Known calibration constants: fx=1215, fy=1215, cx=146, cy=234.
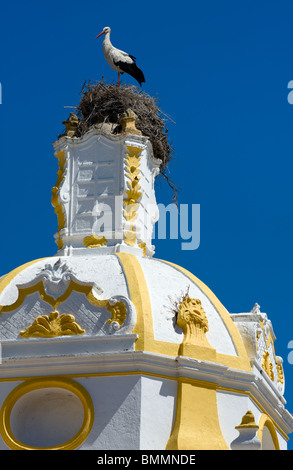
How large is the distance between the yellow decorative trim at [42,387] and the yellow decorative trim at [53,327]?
2.28 feet

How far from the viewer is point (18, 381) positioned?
57.3 feet

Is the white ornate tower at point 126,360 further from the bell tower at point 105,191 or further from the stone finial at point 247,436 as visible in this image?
the bell tower at point 105,191

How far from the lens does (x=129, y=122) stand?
20.6 m

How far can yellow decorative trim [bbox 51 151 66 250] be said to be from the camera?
20.3 metres

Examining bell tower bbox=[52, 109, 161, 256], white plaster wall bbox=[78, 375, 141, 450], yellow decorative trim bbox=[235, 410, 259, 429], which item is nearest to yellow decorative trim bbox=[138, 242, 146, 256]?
bell tower bbox=[52, 109, 161, 256]

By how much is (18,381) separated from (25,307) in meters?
1.21

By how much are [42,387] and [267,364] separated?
156 inches

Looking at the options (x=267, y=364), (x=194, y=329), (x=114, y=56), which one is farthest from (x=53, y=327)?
(x=114, y=56)

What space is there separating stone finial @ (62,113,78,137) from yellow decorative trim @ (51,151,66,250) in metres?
0.37

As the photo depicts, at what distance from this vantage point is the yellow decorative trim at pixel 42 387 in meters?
17.0

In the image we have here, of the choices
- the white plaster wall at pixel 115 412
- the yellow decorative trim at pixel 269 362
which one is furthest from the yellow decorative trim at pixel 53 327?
the yellow decorative trim at pixel 269 362
